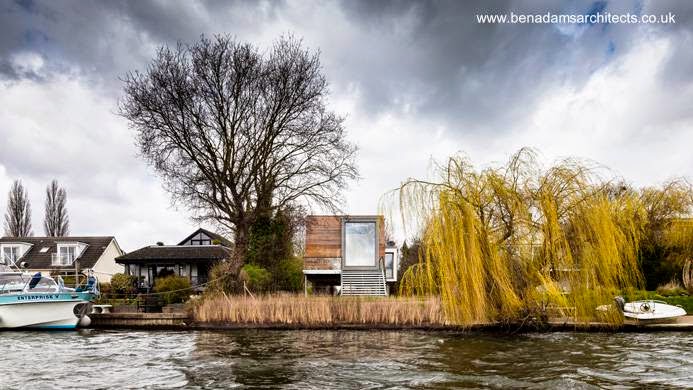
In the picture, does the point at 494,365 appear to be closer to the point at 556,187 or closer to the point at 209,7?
the point at 556,187

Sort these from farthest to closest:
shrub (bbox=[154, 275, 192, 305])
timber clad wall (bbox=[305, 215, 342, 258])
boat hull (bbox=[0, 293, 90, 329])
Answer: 1. timber clad wall (bbox=[305, 215, 342, 258])
2. shrub (bbox=[154, 275, 192, 305])
3. boat hull (bbox=[0, 293, 90, 329])

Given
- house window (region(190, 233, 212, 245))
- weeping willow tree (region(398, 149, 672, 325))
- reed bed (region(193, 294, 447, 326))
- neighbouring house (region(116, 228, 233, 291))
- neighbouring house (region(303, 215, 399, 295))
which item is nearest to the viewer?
weeping willow tree (region(398, 149, 672, 325))

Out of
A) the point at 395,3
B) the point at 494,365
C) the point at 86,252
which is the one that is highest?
the point at 395,3

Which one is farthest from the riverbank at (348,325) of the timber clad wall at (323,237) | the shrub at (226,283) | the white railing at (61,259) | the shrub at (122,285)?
the white railing at (61,259)

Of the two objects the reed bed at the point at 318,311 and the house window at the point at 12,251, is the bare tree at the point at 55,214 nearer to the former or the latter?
the house window at the point at 12,251

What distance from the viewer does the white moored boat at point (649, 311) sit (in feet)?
55.2

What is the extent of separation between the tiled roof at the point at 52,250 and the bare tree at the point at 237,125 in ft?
63.3

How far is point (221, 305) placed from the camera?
19.6 m

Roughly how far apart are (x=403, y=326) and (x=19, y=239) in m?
36.6

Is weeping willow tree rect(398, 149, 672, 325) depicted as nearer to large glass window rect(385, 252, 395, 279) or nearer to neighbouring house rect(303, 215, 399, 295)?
neighbouring house rect(303, 215, 399, 295)

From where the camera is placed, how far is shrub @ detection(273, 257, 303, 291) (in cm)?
2783

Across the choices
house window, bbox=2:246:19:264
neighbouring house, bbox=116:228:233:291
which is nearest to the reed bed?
neighbouring house, bbox=116:228:233:291


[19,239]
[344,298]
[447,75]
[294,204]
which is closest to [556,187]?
[447,75]

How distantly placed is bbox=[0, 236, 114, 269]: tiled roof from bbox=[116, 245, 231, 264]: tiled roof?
384cm
